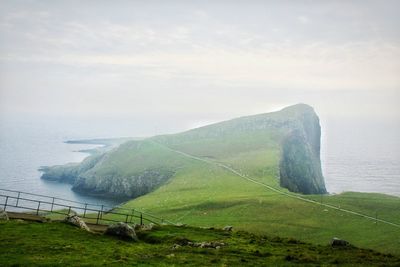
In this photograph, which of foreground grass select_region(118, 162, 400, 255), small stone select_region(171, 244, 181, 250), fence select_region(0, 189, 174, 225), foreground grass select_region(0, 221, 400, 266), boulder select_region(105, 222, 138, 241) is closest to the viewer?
foreground grass select_region(0, 221, 400, 266)

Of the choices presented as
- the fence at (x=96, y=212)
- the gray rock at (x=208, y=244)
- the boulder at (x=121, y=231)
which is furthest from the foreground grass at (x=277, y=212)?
the boulder at (x=121, y=231)

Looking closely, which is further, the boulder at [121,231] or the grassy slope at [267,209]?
the grassy slope at [267,209]

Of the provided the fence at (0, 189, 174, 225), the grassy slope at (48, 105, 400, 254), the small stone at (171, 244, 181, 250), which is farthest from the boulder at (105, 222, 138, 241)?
the grassy slope at (48, 105, 400, 254)

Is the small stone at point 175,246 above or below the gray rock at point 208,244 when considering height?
below

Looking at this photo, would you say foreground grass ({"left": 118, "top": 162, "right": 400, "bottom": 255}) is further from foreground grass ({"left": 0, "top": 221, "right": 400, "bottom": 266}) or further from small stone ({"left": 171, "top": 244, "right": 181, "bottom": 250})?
small stone ({"left": 171, "top": 244, "right": 181, "bottom": 250})

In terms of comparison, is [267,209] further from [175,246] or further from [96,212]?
[96,212]

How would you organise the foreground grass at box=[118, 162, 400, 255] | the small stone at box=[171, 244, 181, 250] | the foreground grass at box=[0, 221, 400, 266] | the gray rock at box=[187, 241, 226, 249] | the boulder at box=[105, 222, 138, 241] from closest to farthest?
1. the foreground grass at box=[0, 221, 400, 266]
2. the small stone at box=[171, 244, 181, 250]
3. the gray rock at box=[187, 241, 226, 249]
4. the boulder at box=[105, 222, 138, 241]
5. the foreground grass at box=[118, 162, 400, 255]

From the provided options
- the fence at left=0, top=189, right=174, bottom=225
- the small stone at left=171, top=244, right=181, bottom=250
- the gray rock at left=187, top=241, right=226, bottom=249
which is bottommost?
the fence at left=0, top=189, right=174, bottom=225

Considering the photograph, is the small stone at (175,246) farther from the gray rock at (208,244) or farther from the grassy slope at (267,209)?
the grassy slope at (267,209)
